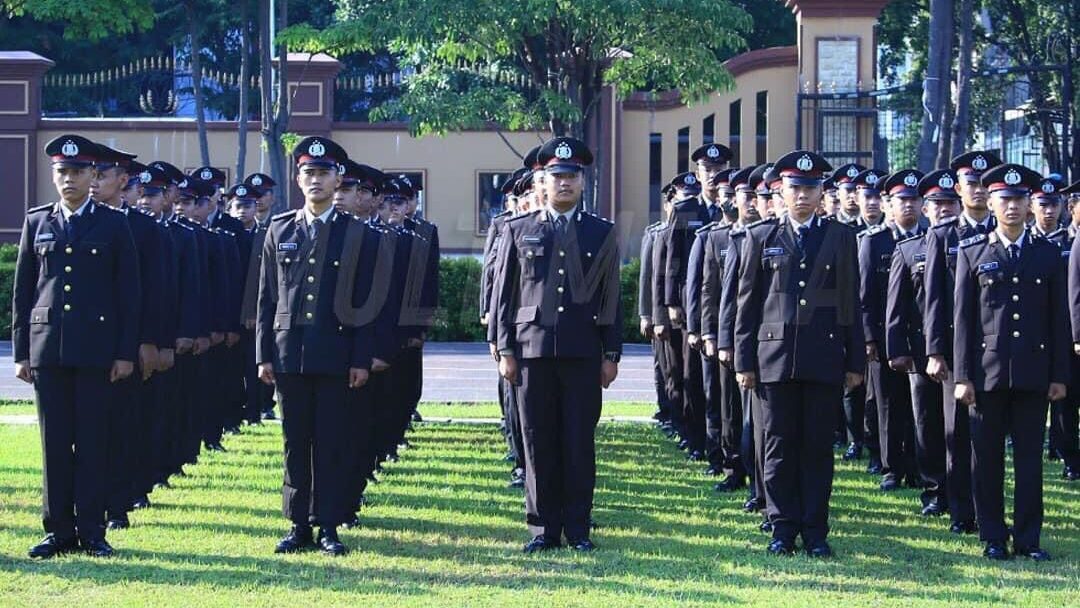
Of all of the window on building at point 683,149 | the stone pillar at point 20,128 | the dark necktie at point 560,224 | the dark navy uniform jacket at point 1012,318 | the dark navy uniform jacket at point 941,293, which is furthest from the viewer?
the stone pillar at point 20,128

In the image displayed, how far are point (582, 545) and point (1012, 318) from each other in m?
2.62

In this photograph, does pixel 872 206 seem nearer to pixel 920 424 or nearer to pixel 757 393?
pixel 920 424

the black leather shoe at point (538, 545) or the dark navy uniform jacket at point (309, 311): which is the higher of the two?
the dark navy uniform jacket at point (309, 311)

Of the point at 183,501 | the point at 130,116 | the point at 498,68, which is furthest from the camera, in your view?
the point at 130,116

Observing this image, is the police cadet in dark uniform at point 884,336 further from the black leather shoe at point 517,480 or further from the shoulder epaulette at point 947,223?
the black leather shoe at point 517,480

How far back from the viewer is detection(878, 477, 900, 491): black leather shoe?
38.2ft

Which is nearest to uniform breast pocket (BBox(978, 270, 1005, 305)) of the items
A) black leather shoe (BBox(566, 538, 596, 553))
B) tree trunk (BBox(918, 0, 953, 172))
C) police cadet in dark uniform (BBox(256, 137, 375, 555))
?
black leather shoe (BBox(566, 538, 596, 553))

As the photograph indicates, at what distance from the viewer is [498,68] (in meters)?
27.2

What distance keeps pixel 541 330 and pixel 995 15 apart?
2607 cm

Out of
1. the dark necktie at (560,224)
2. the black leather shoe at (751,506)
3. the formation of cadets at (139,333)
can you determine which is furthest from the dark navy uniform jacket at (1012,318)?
the formation of cadets at (139,333)

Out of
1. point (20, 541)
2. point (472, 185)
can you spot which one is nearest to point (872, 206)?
point (20, 541)

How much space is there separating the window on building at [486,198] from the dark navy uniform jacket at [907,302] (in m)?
20.8

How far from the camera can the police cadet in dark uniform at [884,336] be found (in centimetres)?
1170

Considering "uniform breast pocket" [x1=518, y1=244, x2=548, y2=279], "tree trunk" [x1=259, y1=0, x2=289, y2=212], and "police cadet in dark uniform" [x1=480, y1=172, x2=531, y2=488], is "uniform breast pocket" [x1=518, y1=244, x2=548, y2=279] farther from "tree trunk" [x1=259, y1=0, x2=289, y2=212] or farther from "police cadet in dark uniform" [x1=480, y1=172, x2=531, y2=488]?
"tree trunk" [x1=259, y1=0, x2=289, y2=212]
